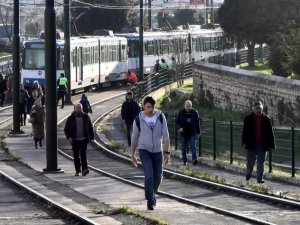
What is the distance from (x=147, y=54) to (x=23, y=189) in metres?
47.9

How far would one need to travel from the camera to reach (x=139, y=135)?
1611 centimetres

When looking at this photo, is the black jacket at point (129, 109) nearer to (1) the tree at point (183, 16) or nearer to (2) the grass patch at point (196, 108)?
(2) the grass patch at point (196, 108)

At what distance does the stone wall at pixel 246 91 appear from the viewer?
3869cm

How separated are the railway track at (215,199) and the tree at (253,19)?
3463 centimetres

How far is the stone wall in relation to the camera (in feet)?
127

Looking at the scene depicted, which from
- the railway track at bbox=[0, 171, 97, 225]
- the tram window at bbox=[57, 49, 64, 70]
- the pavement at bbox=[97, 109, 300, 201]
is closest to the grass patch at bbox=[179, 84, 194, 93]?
the tram window at bbox=[57, 49, 64, 70]

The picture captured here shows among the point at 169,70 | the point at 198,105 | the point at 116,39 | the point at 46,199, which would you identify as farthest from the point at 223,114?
the point at 46,199

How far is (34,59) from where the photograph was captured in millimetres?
54500

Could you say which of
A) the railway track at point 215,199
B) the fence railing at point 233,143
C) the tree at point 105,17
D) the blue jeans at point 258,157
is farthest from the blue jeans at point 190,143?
the tree at point 105,17

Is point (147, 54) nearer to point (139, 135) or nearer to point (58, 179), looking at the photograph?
point (58, 179)

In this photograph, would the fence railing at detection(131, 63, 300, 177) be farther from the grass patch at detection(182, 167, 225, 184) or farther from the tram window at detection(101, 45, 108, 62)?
the tram window at detection(101, 45, 108, 62)

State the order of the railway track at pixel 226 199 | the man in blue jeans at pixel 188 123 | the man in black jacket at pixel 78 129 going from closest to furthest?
the railway track at pixel 226 199
the man in black jacket at pixel 78 129
the man in blue jeans at pixel 188 123

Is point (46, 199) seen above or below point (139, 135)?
below

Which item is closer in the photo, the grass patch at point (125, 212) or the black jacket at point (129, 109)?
the grass patch at point (125, 212)
